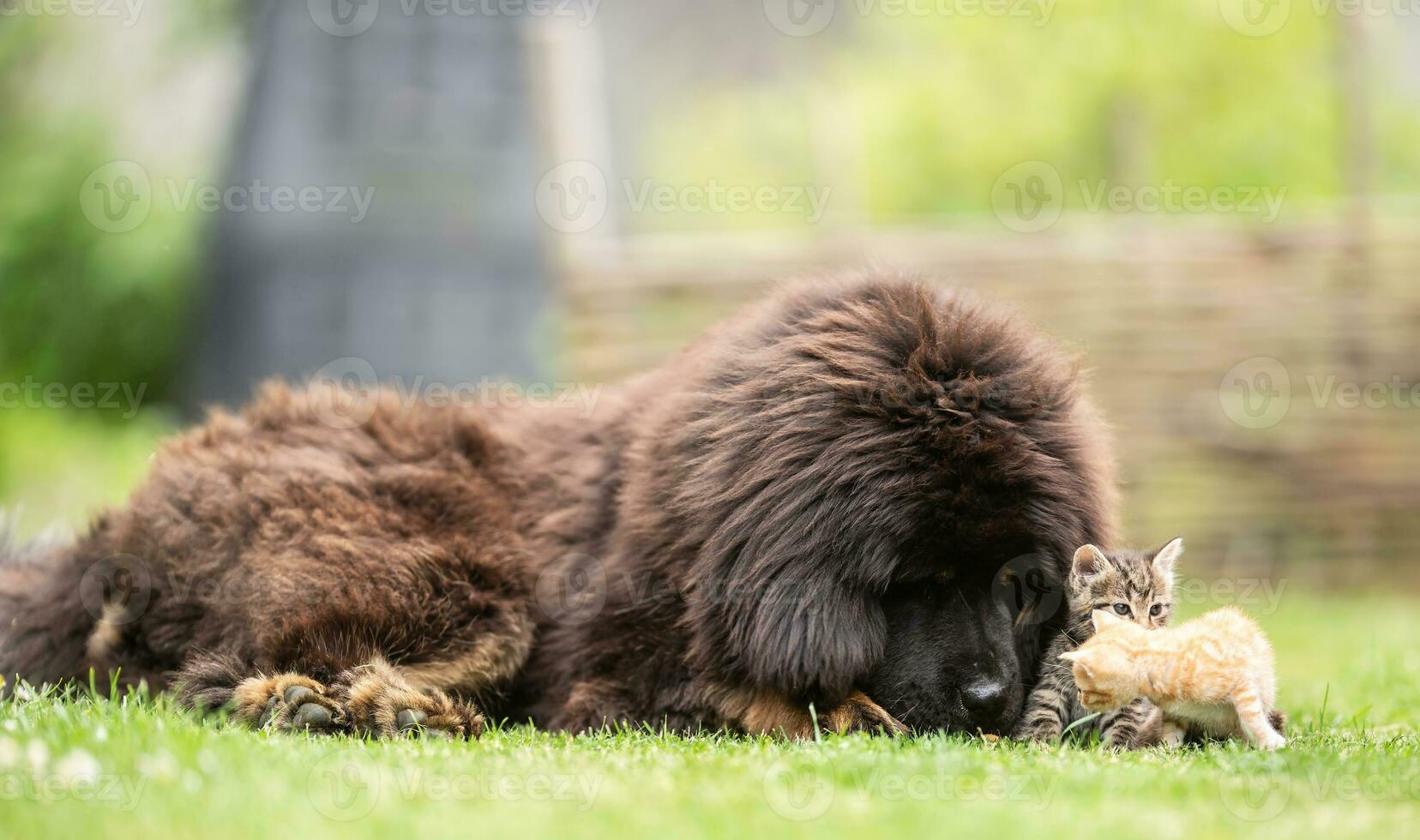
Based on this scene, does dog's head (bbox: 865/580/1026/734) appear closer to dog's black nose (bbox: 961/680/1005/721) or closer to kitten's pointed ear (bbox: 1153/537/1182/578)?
dog's black nose (bbox: 961/680/1005/721)

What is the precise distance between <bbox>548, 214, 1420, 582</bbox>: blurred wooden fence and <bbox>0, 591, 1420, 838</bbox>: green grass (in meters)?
6.92

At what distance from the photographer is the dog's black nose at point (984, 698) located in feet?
13.4

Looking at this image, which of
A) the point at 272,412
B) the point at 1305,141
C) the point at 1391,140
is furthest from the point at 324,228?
the point at 1391,140

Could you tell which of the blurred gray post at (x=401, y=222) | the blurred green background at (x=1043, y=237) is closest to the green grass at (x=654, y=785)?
the blurred green background at (x=1043, y=237)

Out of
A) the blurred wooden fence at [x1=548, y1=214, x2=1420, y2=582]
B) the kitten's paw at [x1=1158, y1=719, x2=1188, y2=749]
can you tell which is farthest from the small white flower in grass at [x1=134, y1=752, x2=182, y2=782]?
the blurred wooden fence at [x1=548, y1=214, x2=1420, y2=582]

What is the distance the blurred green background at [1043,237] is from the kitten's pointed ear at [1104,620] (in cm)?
130

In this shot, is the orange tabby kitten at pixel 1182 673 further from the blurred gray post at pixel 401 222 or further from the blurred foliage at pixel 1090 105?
the blurred foliage at pixel 1090 105

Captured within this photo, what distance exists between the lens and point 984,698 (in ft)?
13.4

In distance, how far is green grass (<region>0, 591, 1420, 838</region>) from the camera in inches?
111

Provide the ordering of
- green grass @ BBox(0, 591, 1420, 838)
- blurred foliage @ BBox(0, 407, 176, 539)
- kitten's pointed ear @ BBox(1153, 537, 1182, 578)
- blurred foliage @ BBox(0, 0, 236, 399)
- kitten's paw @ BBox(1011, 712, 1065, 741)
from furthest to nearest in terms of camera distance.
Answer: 1. blurred foliage @ BBox(0, 0, 236, 399)
2. blurred foliage @ BBox(0, 407, 176, 539)
3. kitten's pointed ear @ BBox(1153, 537, 1182, 578)
4. kitten's paw @ BBox(1011, 712, 1065, 741)
5. green grass @ BBox(0, 591, 1420, 838)

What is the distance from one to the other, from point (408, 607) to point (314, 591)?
0.34 m

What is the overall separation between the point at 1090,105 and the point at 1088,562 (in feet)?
43.8

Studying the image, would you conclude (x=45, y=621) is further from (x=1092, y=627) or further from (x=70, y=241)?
(x=70, y=241)

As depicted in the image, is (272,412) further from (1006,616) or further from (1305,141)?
(1305,141)
